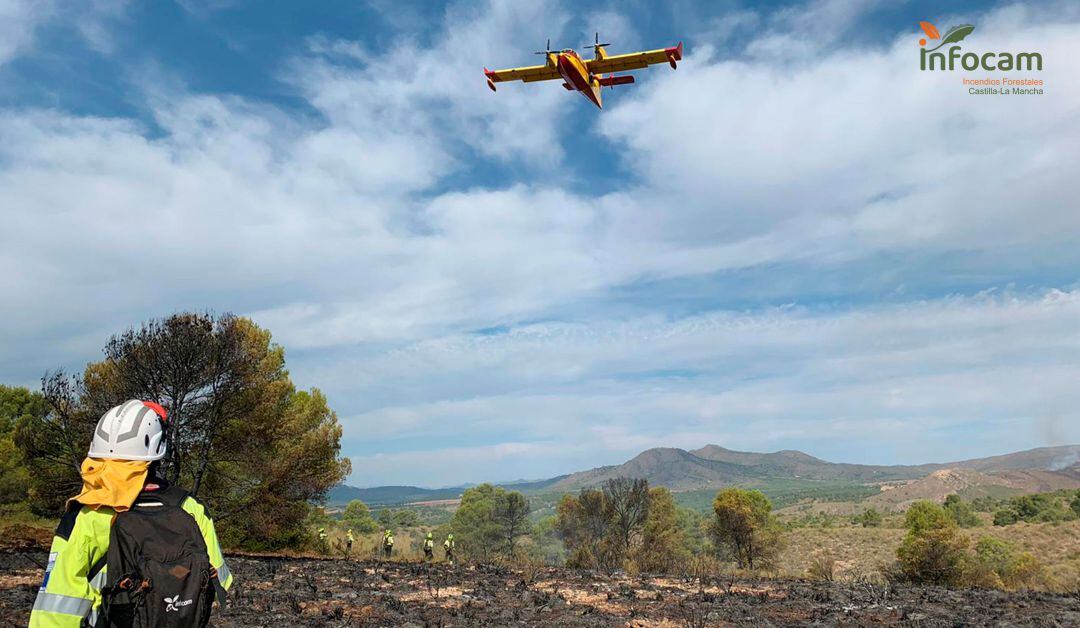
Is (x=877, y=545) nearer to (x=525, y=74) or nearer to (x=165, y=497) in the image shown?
(x=525, y=74)

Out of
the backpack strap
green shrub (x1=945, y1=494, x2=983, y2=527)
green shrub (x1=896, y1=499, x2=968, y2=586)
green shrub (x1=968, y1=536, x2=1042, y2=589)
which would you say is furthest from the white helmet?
green shrub (x1=945, y1=494, x2=983, y2=527)

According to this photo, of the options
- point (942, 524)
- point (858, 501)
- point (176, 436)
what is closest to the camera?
point (176, 436)

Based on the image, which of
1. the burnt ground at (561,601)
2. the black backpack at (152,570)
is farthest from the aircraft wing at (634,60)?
the black backpack at (152,570)

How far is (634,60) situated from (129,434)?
24.9 meters

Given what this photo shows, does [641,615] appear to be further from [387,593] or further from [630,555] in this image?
[630,555]

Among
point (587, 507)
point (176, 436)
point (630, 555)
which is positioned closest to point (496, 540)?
point (587, 507)

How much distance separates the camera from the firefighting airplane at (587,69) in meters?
23.1

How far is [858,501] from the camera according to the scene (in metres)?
146

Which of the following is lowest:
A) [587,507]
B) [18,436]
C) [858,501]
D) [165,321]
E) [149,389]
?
[858,501]

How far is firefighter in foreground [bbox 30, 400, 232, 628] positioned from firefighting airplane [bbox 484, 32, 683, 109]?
2196 cm

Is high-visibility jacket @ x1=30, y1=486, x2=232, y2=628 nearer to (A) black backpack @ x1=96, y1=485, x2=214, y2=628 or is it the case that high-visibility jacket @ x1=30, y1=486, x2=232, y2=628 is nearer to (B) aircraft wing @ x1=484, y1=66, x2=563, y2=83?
(A) black backpack @ x1=96, y1=485, x2=214, y2=628

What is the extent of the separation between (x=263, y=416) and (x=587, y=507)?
25.3m

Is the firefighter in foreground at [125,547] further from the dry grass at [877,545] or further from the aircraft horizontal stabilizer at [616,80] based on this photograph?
the dry grass at [877,545]

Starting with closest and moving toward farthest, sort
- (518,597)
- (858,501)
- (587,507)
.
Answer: (518,597)
(587,507)
(858,501)
